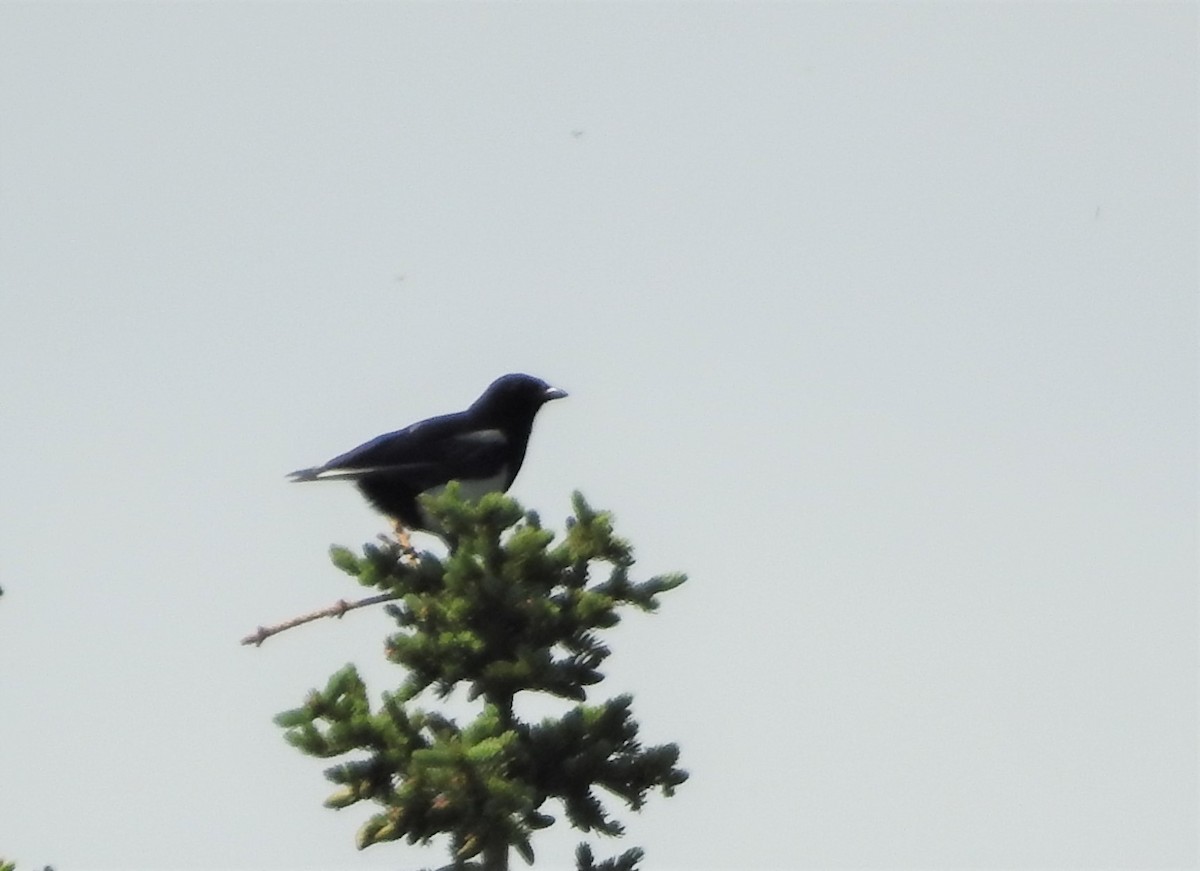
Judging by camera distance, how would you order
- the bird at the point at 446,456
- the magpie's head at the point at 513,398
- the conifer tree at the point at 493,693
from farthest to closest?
1. the magpie's head at the point at 513,398
2. the bird at the point at 446,456
3. the conifer tree at the point at 493,693

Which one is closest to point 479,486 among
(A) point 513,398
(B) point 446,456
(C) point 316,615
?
(B) point 446,456

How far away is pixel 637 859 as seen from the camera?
23.7 feet

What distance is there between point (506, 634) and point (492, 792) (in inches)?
29.8

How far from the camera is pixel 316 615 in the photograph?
24.4 ft

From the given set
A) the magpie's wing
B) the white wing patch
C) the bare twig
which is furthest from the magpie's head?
the bare twig

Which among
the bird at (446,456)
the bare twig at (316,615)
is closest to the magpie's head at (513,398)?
the bird at (446,456)

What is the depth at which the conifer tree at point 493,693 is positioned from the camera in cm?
700

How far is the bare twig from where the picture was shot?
7.24m

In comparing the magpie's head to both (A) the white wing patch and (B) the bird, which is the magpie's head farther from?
(A) the white wing patch

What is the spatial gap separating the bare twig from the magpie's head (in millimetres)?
4430

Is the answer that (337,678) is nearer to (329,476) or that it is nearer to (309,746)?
(309,746)

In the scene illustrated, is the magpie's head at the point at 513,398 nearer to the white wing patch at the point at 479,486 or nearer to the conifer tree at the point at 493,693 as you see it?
the white wing patch at the point at 479,486

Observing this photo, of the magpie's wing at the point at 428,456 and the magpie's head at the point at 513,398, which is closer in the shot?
the magpie's wing at the point at 428,456

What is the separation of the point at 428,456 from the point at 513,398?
4.15 ft
